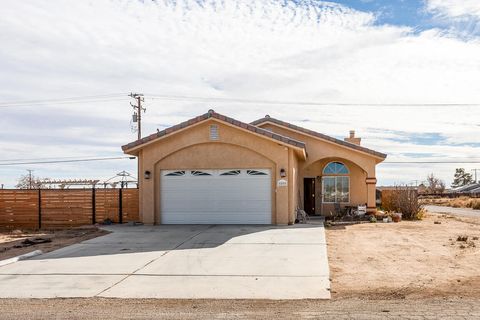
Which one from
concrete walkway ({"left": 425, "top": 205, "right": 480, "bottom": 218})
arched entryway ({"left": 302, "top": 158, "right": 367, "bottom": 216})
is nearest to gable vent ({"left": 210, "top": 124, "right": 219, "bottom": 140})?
arched entryway ({"left": 302, "top": 158, "right": 367, "bottom": 216})

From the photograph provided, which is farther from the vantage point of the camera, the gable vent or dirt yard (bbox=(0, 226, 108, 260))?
the gable vent

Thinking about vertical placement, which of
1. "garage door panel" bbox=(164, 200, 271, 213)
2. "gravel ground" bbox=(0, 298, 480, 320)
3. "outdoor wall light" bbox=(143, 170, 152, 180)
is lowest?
"gravel ground" bbox=(0, 298, 480, 320)

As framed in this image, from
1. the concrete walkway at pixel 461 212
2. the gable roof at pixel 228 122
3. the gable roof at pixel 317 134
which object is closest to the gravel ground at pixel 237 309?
the gable roof at pixel 228 122

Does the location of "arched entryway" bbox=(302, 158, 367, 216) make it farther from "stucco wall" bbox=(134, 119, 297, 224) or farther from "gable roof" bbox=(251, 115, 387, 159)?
"stucco wall" bbox=(134, 119, 297, 224)

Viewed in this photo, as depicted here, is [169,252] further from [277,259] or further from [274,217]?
[274,217]

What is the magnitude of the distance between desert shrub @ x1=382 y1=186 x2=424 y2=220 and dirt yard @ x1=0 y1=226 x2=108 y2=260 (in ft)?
47.0

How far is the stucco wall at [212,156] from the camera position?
20.8m

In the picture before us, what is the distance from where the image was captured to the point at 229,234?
17.5 metres

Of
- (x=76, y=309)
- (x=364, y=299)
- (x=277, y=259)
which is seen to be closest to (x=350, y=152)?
(x=277, y=259)

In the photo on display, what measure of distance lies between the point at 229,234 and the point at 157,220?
4833 mm

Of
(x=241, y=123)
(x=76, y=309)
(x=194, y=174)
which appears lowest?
(x=76, y=309)

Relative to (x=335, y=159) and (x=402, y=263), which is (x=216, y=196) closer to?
(x=335, y=159)

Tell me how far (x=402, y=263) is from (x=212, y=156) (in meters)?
10.3

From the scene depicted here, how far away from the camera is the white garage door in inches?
824
